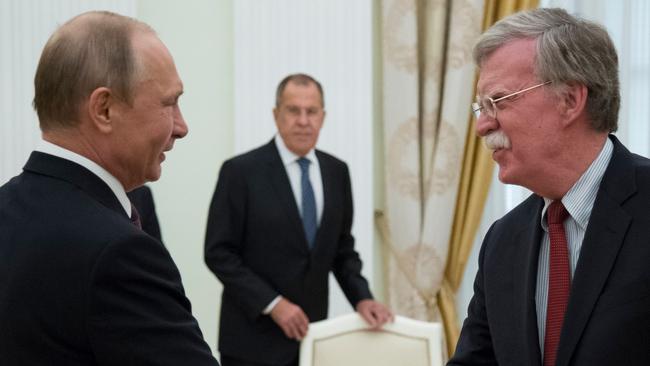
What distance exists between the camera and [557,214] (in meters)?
2.20

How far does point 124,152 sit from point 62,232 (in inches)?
9.7

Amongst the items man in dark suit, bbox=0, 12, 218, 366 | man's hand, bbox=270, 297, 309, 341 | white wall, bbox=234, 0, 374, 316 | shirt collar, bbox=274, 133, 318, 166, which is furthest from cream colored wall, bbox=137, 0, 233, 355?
man in dark suit, bbox=0, 12, 218, 366

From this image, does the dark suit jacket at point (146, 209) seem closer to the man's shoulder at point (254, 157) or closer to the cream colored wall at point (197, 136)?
the man's shoulder at point (254, 157)

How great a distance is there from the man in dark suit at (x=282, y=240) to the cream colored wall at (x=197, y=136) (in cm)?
110

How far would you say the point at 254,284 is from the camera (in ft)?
13.9

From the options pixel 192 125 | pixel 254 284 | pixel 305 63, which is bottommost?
pixel 254 284

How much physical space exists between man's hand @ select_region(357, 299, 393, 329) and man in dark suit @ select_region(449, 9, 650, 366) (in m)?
1.42

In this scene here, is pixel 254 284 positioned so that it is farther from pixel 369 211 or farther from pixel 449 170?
pixel 449 170

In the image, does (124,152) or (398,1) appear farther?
(398,1)

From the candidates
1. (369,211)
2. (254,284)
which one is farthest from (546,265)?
(369,211)

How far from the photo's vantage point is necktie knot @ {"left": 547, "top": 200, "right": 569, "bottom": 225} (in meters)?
2.19

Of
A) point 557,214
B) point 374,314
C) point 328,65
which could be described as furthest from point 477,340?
point 328,65

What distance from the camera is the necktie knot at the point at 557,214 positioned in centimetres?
219

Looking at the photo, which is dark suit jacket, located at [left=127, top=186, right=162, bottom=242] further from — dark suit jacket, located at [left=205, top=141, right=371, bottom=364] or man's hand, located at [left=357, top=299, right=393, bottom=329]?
man's hand, located at [left=357, top=299, right=393, bottom=329]
